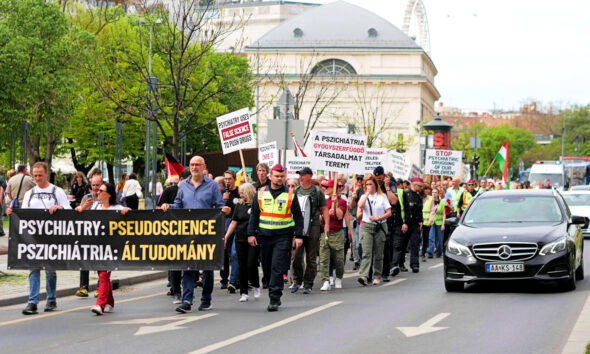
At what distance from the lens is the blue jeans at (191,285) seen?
13.0m

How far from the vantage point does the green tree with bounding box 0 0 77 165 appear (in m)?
44.8

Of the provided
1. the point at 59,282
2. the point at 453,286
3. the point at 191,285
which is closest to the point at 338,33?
the point at 59,282

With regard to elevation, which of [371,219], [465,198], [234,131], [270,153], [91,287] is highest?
[234,131]

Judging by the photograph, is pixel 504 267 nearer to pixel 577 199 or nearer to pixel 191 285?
pixel 191 285

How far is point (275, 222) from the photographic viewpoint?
13.5 metres

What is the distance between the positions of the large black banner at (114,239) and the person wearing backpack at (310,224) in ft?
9.18

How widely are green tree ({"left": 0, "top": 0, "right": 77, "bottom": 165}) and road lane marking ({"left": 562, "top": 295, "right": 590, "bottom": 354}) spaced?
36354 mm

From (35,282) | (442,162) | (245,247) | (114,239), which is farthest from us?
(442,162)

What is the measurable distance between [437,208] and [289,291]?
922 centimetres

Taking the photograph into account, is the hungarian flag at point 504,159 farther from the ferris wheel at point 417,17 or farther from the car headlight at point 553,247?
the ferris wheel at point 417,17

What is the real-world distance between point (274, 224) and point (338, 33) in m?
82.0

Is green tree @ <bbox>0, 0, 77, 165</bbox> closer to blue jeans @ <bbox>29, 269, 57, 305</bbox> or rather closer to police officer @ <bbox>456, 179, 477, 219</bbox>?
police officer @ <bbox>456, 179, 477, 219</bbox>

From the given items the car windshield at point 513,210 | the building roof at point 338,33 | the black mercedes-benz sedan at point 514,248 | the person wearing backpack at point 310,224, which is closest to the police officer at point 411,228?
the car windshield at point 513,210

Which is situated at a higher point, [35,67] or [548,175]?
[35,67]
